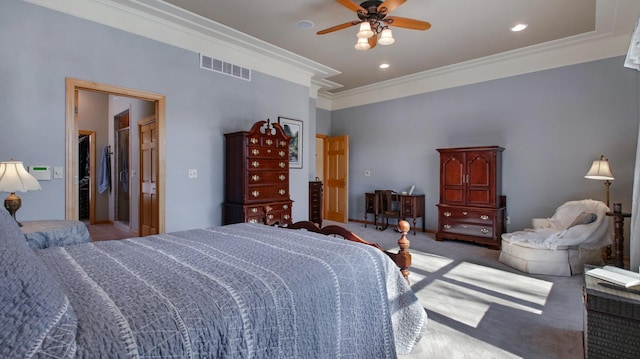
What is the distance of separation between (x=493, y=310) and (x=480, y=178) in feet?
8.70

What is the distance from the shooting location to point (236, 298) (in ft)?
3.56

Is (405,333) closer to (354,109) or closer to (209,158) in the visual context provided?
(209,158)

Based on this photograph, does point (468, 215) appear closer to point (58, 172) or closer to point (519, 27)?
point (519, 27)

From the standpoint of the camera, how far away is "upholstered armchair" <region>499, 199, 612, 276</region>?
345 cm

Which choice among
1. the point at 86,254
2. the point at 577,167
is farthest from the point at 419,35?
the point at 86,254

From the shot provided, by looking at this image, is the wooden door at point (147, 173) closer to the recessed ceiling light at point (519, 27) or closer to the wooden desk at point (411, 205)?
the wooden desk at point (411, 205)

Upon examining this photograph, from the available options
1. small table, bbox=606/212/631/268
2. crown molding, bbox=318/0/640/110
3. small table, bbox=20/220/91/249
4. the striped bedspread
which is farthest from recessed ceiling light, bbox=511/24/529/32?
small table, bbox=20/220/91/249

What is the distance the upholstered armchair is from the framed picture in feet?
10.7

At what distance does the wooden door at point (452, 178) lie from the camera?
16.3ft

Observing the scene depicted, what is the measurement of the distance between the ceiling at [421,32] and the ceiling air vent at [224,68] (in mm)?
514

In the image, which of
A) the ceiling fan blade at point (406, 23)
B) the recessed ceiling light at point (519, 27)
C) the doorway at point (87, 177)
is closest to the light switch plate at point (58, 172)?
the ceiling fan blade at point (406, 23)

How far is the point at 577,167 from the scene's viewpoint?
173 inches

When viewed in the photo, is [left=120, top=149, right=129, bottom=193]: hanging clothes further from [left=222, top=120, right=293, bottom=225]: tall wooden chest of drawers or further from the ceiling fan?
the ceiling fan

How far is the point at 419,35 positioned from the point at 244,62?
2425mm
